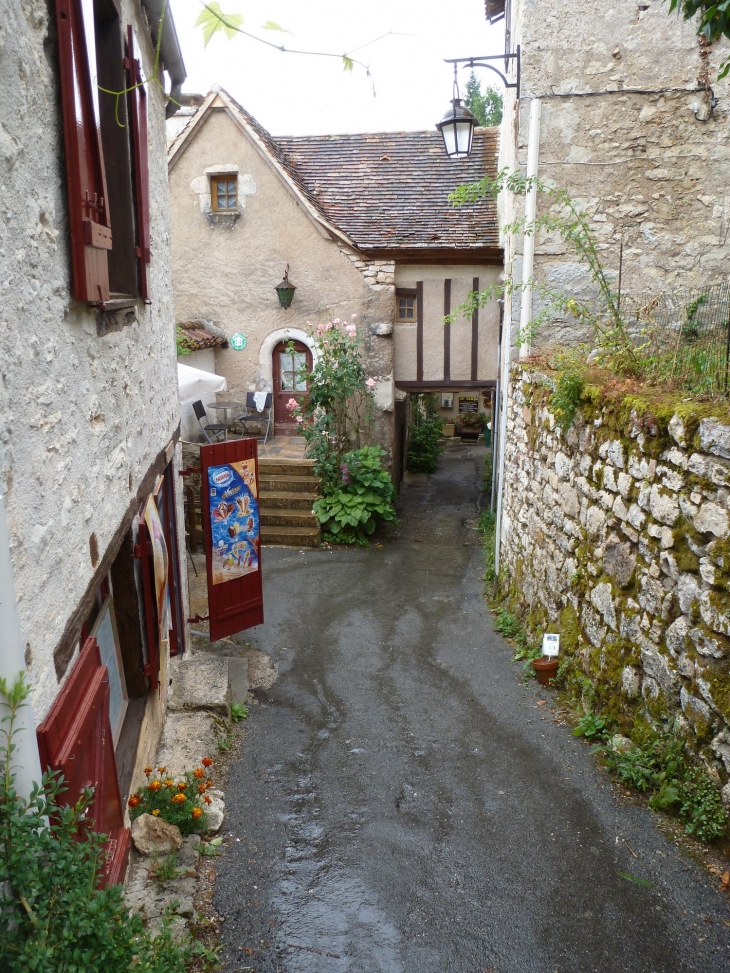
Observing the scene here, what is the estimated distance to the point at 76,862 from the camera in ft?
6.14

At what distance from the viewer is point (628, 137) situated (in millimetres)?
7559

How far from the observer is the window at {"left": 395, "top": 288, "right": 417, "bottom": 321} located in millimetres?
12227

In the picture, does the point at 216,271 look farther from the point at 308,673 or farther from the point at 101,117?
the point at 101,117

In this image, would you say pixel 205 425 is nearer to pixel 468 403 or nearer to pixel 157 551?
pixel 157 551

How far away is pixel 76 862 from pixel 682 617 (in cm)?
324

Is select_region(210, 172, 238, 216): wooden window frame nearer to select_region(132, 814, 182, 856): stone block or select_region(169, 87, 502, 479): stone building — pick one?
select_region(169, 87, 502, 479): stone building

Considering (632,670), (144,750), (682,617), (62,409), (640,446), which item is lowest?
(144,750)

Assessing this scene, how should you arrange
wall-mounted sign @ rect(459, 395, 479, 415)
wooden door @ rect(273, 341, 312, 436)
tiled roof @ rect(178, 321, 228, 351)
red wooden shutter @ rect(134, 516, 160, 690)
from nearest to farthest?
red wooden shutter @ rect(134, 516, 160, 690) < tiled roof @ rect(178, 321, 228, 351) < wooden door @ rect(273, 341, 312, 436) < wall-mounted sign @ rect(459, 395, 479, 415)

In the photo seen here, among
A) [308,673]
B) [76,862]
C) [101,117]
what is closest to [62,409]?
[76,862]

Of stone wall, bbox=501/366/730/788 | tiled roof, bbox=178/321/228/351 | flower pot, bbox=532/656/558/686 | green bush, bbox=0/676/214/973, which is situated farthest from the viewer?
tiled roof, bbox=178/321/228/351

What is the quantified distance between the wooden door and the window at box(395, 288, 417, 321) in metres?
1.79

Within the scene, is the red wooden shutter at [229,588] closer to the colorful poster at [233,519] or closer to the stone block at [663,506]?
the colorful poster at [233,519]

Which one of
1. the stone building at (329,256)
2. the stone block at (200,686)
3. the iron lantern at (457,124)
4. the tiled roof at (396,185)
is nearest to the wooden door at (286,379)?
the stone building at (329,256)

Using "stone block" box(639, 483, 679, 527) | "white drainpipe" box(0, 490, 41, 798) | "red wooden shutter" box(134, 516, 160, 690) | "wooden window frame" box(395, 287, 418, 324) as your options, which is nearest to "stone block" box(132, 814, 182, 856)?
"red wooden shutter" box(134, 516, 160, 690)
